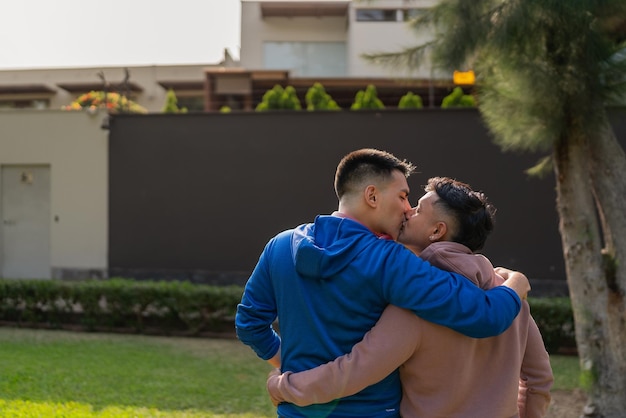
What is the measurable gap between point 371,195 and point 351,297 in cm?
32

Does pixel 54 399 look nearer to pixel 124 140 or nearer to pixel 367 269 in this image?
pixel 367 269

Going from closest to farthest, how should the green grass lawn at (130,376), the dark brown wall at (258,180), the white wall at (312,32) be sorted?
the green grass lawn at (130,376), the dark brown wall at (258,180), the white wall at (312,32)

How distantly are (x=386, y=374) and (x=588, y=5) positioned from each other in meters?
3.80

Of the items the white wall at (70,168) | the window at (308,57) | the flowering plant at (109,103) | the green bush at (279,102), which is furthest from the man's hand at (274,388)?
the window at (308,57)

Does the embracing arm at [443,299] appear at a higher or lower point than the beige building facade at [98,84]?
lower

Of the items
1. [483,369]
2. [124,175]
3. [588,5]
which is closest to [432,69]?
[588,5]

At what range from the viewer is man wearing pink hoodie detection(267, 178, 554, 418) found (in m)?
1.96

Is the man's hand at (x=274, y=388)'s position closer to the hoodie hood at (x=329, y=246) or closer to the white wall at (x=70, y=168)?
the hoodie hood at (x=329, y=246)

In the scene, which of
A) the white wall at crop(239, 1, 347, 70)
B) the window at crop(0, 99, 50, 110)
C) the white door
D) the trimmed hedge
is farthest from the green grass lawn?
the window at crop(0, 99, 50, 110)

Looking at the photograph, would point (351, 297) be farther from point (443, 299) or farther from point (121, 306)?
point (121, 306)

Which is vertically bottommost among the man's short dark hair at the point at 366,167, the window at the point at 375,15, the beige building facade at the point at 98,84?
the man's short dark hair at the point at 366,167

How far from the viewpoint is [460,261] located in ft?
6.69

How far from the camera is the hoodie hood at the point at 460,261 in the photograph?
2.03 m

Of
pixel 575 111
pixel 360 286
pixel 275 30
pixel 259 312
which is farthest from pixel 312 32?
pixel 360 286
